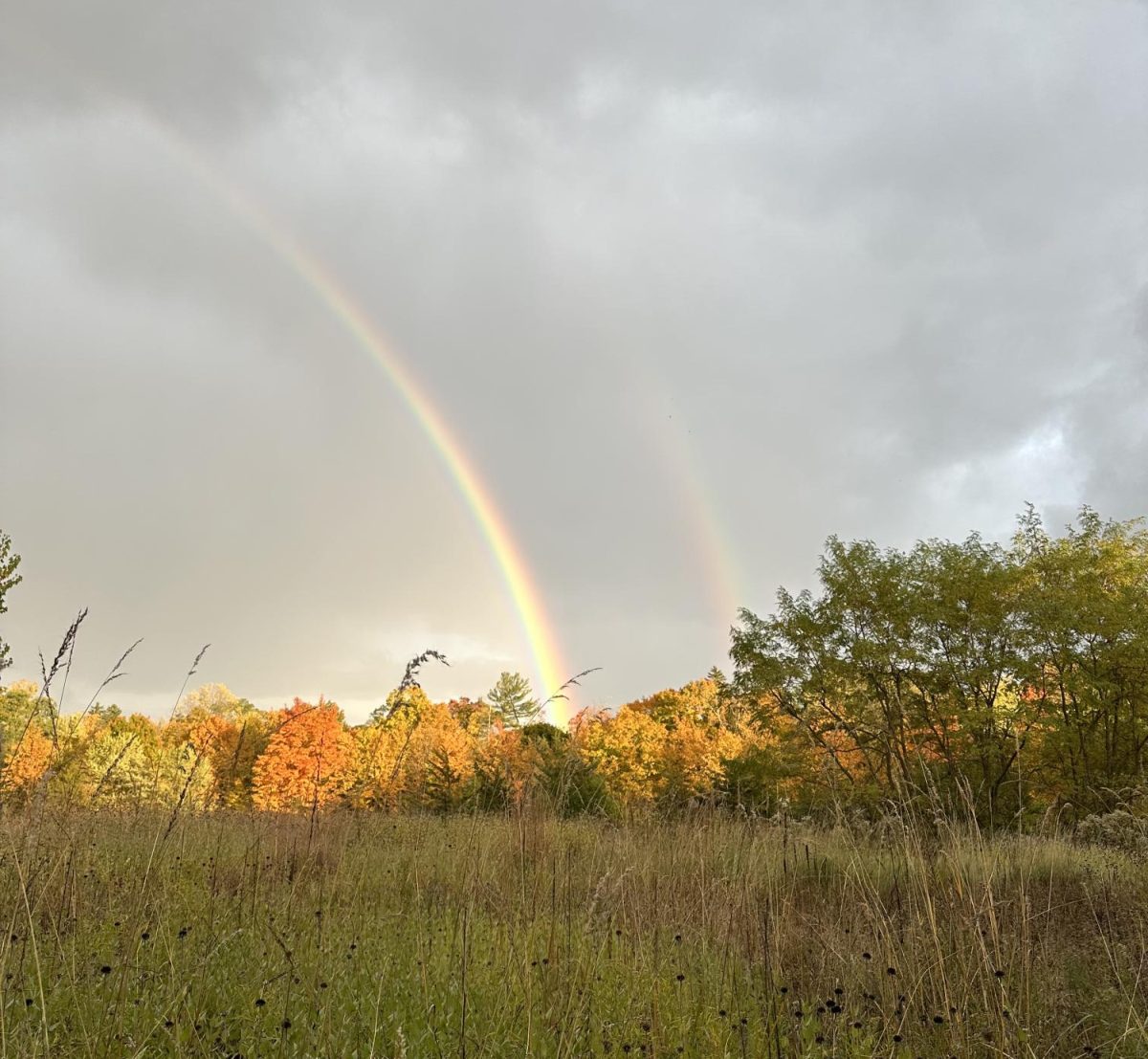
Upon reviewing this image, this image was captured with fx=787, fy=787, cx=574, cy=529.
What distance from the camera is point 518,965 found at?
3932 millimetres

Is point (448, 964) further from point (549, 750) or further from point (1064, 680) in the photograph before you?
point (1064, 680)

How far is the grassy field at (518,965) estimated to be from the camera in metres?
3.01

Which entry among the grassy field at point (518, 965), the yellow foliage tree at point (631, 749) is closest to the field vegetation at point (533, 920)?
the grassy field at point (518, 965)

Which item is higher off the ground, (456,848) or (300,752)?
(300,752)

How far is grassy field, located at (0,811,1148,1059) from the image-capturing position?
3006mm

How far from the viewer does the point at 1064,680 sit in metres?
23.1

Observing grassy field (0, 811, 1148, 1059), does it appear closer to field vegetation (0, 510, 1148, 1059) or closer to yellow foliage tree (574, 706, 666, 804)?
field vegetation (0, 510, 1148, 1059)

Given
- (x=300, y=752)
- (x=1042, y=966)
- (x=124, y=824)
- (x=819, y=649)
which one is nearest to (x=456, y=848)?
(x=124, y=824)

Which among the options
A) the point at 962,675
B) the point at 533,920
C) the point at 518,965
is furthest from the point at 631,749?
the point at 518,965

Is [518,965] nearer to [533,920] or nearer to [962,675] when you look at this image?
[533,920]

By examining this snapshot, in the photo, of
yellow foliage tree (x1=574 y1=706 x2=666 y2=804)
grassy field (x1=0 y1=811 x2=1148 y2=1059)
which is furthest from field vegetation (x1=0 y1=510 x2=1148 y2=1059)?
yellow foliage tree (x1=574 y1=706 x2=666 y2=804)

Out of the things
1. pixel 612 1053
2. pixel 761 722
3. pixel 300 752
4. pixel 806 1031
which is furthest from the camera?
pixel 300 752

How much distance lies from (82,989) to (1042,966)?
5.19 metres

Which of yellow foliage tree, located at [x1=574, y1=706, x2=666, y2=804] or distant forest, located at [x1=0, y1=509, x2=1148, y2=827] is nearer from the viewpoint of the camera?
distant forest, located at [x1=0, y1=509, x2=1148, y2=827]
